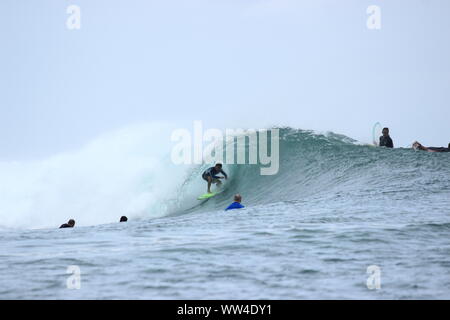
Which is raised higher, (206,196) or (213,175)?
(213,175)

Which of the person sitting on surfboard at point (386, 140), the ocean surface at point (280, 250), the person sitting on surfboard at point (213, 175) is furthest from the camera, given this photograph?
the person sitting on surfboard at point (213, 175)

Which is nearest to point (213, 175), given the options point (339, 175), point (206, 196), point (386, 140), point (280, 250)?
point (206, 196)

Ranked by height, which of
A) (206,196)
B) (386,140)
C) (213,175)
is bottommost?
(206,196)

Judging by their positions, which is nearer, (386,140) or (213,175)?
(386,140)

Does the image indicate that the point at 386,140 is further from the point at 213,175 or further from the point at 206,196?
the point at 206,196

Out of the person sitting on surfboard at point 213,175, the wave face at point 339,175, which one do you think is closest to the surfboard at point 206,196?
the person sitting on surfboard at point 213,175

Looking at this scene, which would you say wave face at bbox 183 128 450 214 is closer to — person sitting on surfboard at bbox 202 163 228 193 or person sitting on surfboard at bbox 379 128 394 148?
person sitting on surfboard at bbox 202 163 228 193

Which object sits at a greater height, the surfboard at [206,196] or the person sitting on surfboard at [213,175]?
the person sitting on surfboard at [213,175]

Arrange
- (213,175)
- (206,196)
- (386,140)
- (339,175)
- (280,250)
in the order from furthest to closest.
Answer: (213,175), (206,196), (386,140), (339,175), (280,250)

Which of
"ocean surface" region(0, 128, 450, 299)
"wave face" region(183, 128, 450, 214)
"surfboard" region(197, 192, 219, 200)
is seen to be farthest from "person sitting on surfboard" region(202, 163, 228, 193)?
"ocean surface" region(0, 128, 450, 299)

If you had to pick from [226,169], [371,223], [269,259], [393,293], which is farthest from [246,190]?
[393,293]

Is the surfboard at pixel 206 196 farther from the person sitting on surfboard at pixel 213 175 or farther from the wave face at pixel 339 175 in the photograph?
the wave face at pixel 339 175

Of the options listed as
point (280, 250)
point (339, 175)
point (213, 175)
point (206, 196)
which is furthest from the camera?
point (213, 175)
